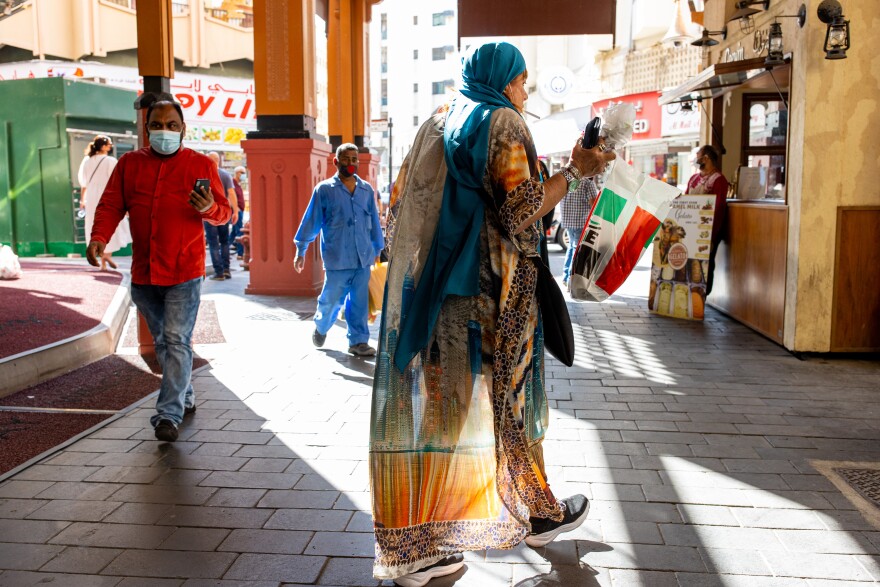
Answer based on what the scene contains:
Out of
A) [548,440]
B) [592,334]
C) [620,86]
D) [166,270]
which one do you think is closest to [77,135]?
[592,334]

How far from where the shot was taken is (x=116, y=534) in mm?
3568

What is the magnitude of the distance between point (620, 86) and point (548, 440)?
26315mm

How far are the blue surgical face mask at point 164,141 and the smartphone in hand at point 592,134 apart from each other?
8.56 ft

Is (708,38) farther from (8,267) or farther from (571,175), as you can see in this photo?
(8,267)

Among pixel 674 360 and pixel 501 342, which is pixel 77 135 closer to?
pixel 674 360

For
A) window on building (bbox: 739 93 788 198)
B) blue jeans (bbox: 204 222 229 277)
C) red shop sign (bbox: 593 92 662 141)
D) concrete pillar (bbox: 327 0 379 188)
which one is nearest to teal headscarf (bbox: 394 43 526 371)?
window on building (bbox: 739 93 788 198)

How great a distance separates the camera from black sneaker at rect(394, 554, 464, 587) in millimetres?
3068

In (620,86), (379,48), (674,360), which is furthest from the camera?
(379,48)

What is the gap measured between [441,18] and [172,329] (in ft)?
232

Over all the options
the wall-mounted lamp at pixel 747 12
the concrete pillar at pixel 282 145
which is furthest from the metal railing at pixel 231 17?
the wall-mounted lamp at pixel 747 12

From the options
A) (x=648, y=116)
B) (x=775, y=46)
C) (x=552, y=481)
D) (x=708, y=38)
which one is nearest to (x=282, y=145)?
(x=708, y=38)

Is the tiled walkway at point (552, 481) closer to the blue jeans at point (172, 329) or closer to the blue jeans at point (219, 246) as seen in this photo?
the blue jeans at point (172, 329)

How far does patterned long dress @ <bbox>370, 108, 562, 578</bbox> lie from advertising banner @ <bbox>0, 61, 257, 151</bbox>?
21841 millimetres

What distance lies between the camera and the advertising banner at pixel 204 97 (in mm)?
23734
